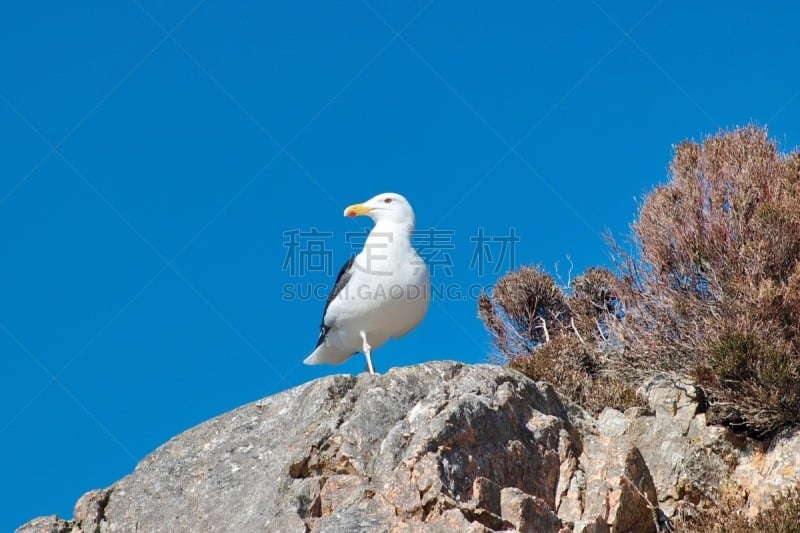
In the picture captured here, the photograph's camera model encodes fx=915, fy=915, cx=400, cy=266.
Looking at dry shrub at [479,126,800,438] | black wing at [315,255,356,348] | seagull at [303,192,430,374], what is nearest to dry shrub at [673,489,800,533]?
dry shrub at [479,126,800,438]

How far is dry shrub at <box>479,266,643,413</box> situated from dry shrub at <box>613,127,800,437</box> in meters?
0.64

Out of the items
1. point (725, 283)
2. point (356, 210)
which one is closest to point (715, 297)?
point (725, 283)

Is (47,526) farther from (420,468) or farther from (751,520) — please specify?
(751,520)

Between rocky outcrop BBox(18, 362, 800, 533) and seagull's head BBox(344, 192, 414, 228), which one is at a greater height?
seagull's head BBox(344, 192, 414, 228)

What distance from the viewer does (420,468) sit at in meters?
6.63

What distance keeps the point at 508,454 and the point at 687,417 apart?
2.60 metres

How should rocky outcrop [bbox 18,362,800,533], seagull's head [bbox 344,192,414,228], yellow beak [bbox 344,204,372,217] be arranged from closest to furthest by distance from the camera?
rocky outcrop [bbox 18,362,800,533] → seagull's head [bbox 344,192,414,228] → yellow beak [bbox 344,204,372,217]

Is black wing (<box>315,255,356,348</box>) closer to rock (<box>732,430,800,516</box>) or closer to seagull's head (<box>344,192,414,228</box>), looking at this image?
seagull's head (<box>344,192,414,228</box>)

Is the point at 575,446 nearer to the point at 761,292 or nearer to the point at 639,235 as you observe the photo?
the point at 761,292

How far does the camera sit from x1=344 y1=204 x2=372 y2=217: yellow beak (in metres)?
10.6

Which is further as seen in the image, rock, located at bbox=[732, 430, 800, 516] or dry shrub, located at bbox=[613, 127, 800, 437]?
dry shrub, located at bbox=[613, 127, 800, 437]

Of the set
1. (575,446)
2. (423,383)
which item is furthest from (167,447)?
(575,446)

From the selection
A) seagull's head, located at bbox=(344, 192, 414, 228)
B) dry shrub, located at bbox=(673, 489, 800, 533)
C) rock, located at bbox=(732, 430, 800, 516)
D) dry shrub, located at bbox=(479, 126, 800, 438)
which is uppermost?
seagull's head, located at bbox=(344, 192, 414, 228)

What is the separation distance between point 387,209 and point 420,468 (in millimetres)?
4316
